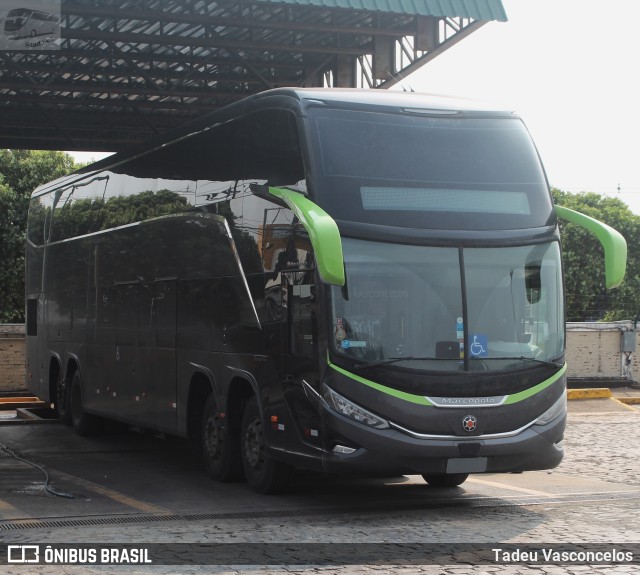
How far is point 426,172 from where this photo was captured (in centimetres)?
1095

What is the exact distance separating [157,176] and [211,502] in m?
5.06

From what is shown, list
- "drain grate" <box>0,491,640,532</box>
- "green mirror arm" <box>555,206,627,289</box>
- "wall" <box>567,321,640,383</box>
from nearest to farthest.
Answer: "drain grate" <box>0,491,640,532</box>
"green mirror arm" <box>555,206,627,289</box>
"wall" <box>567,321,640,383</box>

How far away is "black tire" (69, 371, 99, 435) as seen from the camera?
18641 millimetres

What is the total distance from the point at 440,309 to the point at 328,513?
6.91 ft

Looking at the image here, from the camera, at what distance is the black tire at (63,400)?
19609mm

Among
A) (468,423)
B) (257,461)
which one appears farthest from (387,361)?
(257,461)

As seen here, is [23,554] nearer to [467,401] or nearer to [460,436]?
[460,436]

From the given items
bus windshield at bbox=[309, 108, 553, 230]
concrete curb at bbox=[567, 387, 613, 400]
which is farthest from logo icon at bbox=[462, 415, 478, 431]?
concrete curb at bbox=[567, 387, 613, 400]

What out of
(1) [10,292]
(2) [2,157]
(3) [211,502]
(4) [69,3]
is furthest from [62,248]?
(2) [2,157]

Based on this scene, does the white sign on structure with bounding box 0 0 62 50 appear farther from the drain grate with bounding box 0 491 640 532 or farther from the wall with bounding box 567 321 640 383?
the wall with bounding box 567 321 640 383

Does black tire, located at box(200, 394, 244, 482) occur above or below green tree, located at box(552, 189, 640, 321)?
below

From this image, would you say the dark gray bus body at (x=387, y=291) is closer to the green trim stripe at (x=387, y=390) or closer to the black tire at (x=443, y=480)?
the green trim stripe at (x=387, y=390)

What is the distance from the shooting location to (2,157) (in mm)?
55938

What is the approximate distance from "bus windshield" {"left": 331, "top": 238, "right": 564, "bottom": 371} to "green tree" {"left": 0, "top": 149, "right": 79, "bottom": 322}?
41.9 meters
